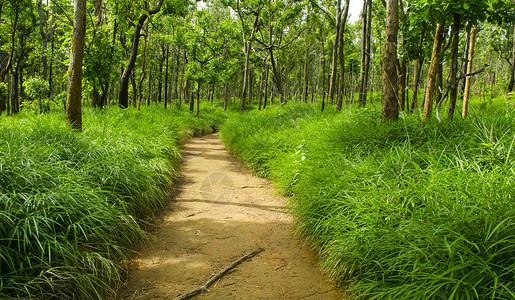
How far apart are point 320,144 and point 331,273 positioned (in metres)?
2.61

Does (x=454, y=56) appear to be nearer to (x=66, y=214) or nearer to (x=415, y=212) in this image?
(x=415, y=212)

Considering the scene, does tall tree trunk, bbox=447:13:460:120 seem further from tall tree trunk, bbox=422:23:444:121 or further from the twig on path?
the twig on path

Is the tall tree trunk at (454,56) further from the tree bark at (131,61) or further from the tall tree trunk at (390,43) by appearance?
the tree bark at (131,61)

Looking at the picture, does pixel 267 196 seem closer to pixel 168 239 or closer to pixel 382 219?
pixel 168 239

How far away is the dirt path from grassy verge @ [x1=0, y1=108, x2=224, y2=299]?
30 centimetres

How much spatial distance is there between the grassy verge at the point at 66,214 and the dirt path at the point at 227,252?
30 centimetres

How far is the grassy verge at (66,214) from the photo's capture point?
2.10 m

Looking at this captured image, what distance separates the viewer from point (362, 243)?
246cm

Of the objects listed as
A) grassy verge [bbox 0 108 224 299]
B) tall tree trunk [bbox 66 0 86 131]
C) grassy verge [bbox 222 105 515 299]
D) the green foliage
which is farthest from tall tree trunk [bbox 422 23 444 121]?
the green foliage

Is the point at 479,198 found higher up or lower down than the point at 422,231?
higher up

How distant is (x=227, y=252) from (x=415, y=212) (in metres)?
1.82

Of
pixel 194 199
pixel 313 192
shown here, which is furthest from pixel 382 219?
pixel 194 199

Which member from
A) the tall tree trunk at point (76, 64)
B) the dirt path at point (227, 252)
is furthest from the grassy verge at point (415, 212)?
the tall tree trunk at point (76, 64)

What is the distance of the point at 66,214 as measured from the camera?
2.56 metres
